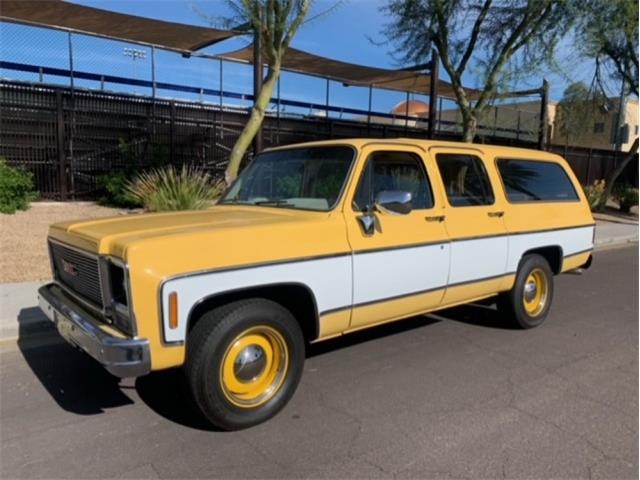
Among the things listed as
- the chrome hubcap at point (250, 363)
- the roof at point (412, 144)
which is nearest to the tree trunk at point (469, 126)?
Result: the roof at point (412, 144)

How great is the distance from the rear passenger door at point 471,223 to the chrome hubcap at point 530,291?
2.13 ft

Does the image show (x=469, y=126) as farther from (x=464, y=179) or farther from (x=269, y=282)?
(x=269, y=282)

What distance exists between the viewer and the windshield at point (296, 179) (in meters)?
4.27

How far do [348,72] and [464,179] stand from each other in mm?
14527

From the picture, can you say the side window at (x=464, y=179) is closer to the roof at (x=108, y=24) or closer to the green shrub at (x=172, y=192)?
the green shrub at (x=172, y=192)

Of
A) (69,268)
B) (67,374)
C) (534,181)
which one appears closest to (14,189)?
(67,374)

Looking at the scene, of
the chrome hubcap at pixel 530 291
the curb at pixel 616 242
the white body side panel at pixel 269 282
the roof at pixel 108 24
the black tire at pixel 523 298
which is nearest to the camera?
the white body side panel at pixel 269 282

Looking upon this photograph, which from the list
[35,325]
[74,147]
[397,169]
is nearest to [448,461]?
[397,169]

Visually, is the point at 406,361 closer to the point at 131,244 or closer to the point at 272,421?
the point at 272,421

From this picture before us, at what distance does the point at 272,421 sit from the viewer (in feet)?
12.0

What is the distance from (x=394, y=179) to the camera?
4.59m

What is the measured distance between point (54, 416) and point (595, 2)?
48.3 feet

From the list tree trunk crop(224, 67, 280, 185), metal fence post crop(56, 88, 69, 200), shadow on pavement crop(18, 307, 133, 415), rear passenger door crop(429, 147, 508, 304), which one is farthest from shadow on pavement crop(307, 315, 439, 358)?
metal fence post crop(56, 88, 69, 200)

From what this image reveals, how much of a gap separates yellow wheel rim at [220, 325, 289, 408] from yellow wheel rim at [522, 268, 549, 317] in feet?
10.6
